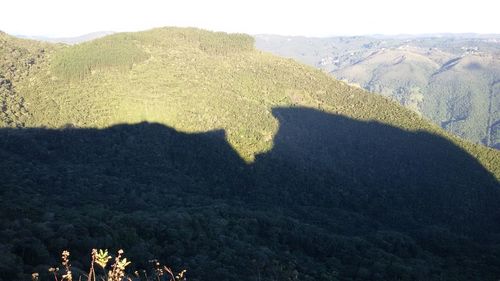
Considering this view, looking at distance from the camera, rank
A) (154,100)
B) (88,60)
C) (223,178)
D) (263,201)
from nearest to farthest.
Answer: (263,201), (223,178), (154,100), (88,60)

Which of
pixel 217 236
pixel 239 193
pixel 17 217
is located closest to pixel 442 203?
pixel 239 193

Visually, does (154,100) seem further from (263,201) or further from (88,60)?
(263,201)

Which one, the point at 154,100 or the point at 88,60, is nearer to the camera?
the point at 154,100

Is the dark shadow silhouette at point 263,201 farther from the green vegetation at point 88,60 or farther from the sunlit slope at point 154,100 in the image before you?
the green vegetation at point 88,60

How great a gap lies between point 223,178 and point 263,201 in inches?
694

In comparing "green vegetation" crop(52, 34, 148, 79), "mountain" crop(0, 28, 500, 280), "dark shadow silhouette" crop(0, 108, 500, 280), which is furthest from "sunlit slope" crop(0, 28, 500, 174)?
"dark shadow silhouette" crop(0, 108, 500, 280)

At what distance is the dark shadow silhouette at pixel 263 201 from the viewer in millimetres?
50031

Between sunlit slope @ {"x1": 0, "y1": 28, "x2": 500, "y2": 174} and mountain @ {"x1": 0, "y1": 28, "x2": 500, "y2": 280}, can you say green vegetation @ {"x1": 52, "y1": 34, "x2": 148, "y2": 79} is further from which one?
mountain @ {"x1": 0, "y1": 28, "x2": 500, "y2": 280}

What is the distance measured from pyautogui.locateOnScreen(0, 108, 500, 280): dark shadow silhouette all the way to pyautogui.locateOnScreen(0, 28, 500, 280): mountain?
47cm

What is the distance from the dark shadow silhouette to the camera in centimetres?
5003

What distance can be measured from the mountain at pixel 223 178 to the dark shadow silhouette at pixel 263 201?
18.3 inches

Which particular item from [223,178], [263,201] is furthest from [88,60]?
[263,201]

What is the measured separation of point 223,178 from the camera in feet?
440

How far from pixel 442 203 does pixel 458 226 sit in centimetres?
1063
